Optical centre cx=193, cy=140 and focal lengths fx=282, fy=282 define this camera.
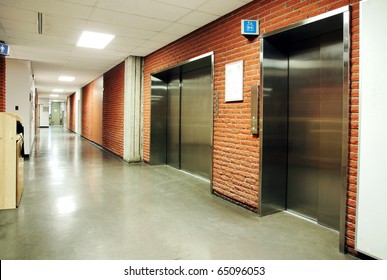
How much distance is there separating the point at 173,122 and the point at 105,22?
10.1 feet

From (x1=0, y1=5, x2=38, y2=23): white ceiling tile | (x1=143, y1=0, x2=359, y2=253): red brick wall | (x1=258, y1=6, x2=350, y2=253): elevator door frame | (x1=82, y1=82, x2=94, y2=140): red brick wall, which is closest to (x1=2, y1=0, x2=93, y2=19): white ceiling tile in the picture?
(x1=0, y1=5, x2=38, y2=23): white ceiling tile

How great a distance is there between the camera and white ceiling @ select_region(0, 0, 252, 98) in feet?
14.0

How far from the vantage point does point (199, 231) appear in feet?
11.0

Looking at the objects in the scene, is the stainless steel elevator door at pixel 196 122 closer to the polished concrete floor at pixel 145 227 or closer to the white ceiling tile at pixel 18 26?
the polished concrete floor at pixel 145 227

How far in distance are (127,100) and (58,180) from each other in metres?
3.19

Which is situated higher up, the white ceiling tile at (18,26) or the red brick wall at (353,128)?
the white ceiling tile at (18,26)

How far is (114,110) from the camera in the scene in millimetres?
10031

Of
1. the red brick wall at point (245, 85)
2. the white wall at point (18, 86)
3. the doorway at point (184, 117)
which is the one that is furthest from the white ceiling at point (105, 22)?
the doorway at point (184, 117)

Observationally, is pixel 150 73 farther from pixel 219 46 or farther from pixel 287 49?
pixel 287 49

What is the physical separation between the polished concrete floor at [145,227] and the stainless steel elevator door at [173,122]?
1.83 meters

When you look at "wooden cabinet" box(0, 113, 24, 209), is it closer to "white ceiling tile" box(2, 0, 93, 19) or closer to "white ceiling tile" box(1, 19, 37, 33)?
"white ceiling tile" box(2, 0, 93, 19)

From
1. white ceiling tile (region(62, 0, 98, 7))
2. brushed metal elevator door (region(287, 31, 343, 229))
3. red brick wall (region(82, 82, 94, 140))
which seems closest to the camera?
brushed metal elevator door (region(287, 31, 343, 229))

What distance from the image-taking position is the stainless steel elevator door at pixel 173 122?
23.8 ft

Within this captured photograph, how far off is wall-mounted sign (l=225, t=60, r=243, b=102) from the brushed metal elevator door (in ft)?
2.34
